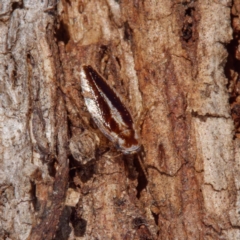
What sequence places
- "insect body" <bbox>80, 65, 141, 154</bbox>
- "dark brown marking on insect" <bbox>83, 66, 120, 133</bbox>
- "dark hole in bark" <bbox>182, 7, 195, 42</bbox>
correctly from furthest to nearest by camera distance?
"dark brown marking on insect" <bbox>83, 66, 120, 133</bbox>, "insect body" <bbox>80, 65, 141, 154</bbox>, "dark hole in bark" <bbox>182, 7, 195, 42</bbox>

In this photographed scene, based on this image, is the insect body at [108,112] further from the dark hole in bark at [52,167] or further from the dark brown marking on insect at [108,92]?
the dark hole in bark at [52,167]

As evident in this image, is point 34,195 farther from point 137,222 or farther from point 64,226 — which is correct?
point 137,222

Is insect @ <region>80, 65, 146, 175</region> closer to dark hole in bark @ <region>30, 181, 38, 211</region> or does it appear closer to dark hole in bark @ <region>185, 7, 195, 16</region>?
dark hole in bark @ <region>30, 181, 38, 211</region>

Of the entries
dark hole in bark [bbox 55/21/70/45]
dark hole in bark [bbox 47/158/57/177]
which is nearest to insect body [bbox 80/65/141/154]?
dark hole in bark [bbox 55/21/70/45]

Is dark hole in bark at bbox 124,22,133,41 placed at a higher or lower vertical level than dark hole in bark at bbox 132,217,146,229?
higher

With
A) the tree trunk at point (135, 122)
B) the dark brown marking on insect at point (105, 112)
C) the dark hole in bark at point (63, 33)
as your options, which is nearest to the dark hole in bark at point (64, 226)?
the tree trunk at point (135, 122)

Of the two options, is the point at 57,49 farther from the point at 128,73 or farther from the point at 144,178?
the point at 144,178

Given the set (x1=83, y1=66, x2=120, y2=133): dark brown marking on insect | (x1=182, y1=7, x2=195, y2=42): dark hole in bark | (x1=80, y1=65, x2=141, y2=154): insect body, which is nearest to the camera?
(x1=182, y1=7, x2=195, y2=42): dark hole in bark

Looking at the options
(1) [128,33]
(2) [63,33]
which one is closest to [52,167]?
(2) [63,33]
